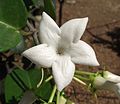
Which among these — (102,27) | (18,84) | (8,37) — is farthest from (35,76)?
(102,27)

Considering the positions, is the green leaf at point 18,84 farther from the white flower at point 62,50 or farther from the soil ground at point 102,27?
the soil ground at point 102,27

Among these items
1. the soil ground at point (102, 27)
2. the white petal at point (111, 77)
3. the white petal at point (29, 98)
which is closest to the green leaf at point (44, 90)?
the white petal at point (29, 98)

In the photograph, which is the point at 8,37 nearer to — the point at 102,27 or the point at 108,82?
the point at 108,82

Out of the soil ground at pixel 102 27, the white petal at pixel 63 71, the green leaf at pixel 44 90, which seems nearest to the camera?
the white petal at pixel 63 71

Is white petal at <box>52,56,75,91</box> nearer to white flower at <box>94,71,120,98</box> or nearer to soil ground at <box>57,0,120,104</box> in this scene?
white flower at <box>94,71,120,98</box>

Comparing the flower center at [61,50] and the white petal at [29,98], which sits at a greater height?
the flower center at [61,50]

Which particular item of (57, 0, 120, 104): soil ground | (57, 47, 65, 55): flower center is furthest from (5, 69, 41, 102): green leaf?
(57, 0, 120, 104): soil ground
